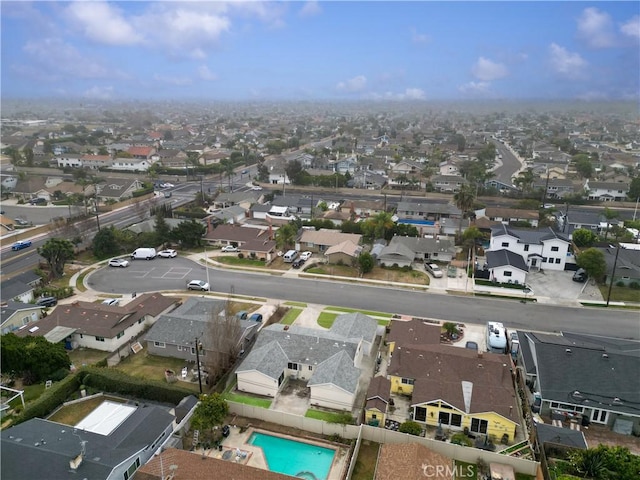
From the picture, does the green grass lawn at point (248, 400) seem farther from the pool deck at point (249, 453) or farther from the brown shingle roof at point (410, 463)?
the brown shingle roof at point (410, 463)

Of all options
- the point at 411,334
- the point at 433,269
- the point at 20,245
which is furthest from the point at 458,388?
the point at 20,245

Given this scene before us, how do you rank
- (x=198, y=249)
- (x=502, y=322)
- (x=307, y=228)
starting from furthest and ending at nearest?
(x=307, y=228) → (x=198, y=249) → (x=502, y=322)

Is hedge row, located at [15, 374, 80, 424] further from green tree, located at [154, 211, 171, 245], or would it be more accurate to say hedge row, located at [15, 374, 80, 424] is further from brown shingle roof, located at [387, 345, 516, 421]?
green tree, located at [154, 211, 171, 245]

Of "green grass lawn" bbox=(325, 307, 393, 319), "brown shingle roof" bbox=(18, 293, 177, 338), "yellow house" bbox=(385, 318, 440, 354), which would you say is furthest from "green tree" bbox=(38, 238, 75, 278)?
"yellow house" bbox=(385, 318, 440, 354)

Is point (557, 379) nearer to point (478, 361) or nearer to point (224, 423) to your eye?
point (478, 361)

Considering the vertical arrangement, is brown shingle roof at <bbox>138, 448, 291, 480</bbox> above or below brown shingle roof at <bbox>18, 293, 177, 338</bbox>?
below

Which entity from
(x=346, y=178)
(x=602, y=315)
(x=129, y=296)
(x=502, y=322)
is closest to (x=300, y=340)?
(x=502, y=322)

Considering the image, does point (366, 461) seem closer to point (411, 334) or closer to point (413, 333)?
point (411, 334)
